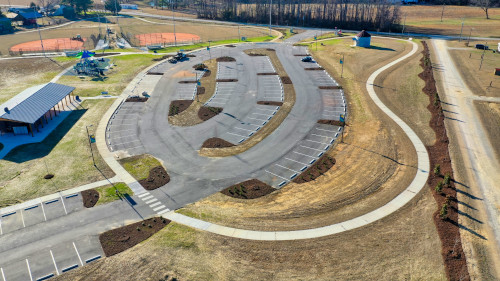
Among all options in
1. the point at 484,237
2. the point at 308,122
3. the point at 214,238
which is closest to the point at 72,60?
the point at 308,122

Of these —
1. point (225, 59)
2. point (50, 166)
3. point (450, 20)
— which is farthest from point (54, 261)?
point (450, 20)

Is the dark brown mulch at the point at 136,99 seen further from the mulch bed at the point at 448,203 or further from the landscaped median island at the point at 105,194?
the mulch bed at the point at 448,203

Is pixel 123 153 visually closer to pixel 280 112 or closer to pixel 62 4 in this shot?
pixel 280 112

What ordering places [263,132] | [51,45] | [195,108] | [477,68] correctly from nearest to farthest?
[263,132], [195,108], [477,68], [51,45]

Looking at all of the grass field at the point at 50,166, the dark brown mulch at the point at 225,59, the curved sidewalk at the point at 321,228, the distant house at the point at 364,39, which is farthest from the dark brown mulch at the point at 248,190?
the distant house at the point at 364,39

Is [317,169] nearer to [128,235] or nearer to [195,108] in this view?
[128,235]
